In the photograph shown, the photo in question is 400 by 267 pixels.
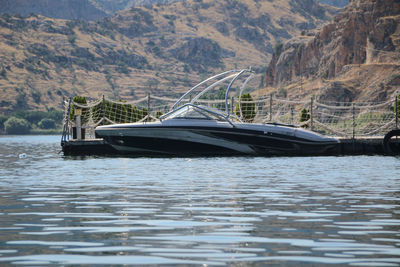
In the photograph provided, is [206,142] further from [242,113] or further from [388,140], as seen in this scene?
[242,113]

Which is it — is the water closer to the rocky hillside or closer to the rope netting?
the rope netting

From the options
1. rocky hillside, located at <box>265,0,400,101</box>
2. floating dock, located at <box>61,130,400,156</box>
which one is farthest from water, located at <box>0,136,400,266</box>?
rocky hillside, located at <box>265,0,400,101</box>

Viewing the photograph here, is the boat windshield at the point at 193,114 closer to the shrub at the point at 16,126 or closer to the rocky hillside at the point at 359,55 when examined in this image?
the rocky hillside at the point at 359,55

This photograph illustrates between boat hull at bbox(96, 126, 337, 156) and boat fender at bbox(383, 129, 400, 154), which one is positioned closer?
boat hull at bbox(96, 126, 337, 156)

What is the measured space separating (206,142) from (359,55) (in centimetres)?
14424

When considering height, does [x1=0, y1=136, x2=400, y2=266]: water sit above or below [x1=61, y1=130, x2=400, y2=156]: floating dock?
below

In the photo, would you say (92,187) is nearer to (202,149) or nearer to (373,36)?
(202,149)

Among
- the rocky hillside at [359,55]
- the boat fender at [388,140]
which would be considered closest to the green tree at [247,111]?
the boat fender at [388,140]

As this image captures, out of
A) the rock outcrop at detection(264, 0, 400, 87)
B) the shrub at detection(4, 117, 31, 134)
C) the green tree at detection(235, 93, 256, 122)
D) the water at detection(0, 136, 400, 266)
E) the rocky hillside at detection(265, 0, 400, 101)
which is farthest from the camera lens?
the shrub at detection(4, 117, 31, 134)

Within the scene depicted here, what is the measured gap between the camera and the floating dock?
33.9 meters

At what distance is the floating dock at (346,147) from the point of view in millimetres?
33938

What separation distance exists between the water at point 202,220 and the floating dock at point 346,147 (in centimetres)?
1282

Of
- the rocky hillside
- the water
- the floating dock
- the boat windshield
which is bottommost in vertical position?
the water

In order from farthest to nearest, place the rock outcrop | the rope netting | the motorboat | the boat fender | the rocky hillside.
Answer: the rock outcrop, the rocky hillside, the rope netting, the boat fender, the motorboat
